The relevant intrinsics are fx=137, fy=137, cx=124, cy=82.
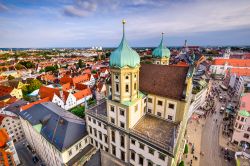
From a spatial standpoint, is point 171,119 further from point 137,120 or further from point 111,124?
point 111,124

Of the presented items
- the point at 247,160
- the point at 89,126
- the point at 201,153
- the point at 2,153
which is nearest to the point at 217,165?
the point at 201,153

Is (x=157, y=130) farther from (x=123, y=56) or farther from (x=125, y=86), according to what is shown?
(x=123, y=56)

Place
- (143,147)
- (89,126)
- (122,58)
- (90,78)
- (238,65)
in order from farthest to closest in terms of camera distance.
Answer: (238,65), (90,78), (89,126), (143,147), (122,58)

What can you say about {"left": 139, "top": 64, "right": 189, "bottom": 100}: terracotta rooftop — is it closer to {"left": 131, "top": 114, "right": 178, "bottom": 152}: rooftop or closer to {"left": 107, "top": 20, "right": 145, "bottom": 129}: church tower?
{"left": 107, "top": 20, "right": 145, "bottom": 129}: church tower

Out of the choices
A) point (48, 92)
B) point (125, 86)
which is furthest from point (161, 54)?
point (48, 92)

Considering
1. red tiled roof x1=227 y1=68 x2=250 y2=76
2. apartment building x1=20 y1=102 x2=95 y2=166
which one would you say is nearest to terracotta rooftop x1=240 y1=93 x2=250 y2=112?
apartment building x1=20 y1=102 x2=95 y2=166
